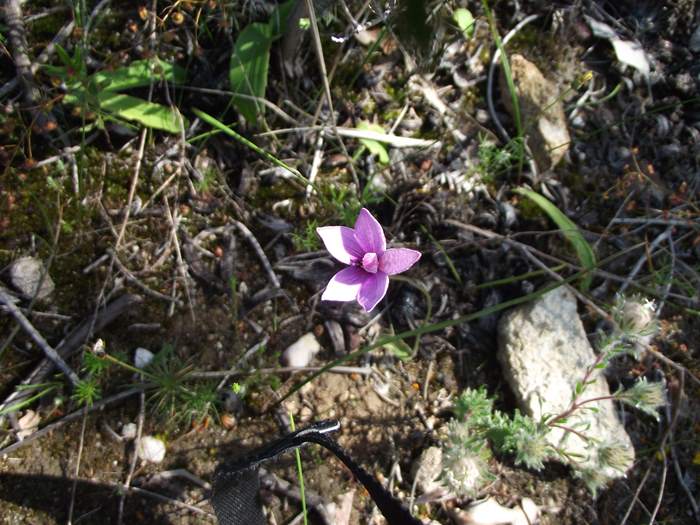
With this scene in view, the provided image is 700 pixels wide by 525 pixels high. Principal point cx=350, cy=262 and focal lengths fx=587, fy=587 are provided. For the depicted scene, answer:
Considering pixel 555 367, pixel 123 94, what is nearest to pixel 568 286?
pixel 555 367

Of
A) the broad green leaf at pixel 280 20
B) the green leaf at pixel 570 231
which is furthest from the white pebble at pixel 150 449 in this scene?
the green leaf at pixel 570 231

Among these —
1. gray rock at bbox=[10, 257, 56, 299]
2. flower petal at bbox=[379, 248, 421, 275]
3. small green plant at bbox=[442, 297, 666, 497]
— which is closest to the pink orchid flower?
flower petal at bbox=[379, 248, 421, 275]

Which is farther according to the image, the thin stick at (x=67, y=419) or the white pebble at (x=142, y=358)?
the white pebble at (x=142, y=358)

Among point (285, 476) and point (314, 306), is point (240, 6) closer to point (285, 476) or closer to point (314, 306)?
point (314, 306)

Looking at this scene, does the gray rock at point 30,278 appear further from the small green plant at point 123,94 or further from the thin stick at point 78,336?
the small green plant at point 123,94

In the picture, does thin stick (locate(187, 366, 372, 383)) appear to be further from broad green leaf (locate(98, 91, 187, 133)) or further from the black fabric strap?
broad green leaf (locate(98, 91, 187, 133))

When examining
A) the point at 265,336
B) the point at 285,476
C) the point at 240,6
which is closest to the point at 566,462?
the point at 285,476

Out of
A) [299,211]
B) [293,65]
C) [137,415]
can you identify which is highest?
[293,65]
